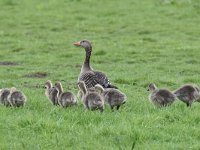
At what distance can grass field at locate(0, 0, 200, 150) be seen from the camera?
974 centimetres

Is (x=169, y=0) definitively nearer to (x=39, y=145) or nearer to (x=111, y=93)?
(x=111, y=93)

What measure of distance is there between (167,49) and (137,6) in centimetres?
1058

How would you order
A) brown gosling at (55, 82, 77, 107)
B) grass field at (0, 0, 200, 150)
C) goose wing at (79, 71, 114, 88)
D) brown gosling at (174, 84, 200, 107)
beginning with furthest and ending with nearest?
goose wing at (79, 71, 114, 88) < brown gosling at (174, 84, 200, 107) < brown gosling at (55, 82, 77, 107) < grass field at (0, 0, 200, 150)

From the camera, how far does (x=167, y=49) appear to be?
24.4 meters

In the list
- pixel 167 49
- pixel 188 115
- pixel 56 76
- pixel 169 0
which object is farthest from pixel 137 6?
pixel 188 115

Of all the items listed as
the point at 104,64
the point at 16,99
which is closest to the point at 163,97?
the point at 16,99

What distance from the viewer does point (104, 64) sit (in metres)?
22.3

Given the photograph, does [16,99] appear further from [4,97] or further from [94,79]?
[94,79]

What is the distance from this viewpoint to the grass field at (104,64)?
9742 mm

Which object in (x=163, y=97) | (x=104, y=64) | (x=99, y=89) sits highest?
(x=99, y=89)

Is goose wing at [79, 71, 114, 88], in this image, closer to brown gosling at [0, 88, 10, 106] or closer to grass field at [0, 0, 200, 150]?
grass field at [0, 0, 200, 150]

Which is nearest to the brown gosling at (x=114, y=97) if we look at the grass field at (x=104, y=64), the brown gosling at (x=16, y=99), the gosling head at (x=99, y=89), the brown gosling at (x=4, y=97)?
the grass field at (x=104, y=64)

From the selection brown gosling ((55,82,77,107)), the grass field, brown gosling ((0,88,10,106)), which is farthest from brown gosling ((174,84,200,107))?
brown gosling ((0,88,10,106))

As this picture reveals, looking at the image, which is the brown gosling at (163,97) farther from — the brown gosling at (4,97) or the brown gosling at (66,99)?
the brown gosling at (4,97)
